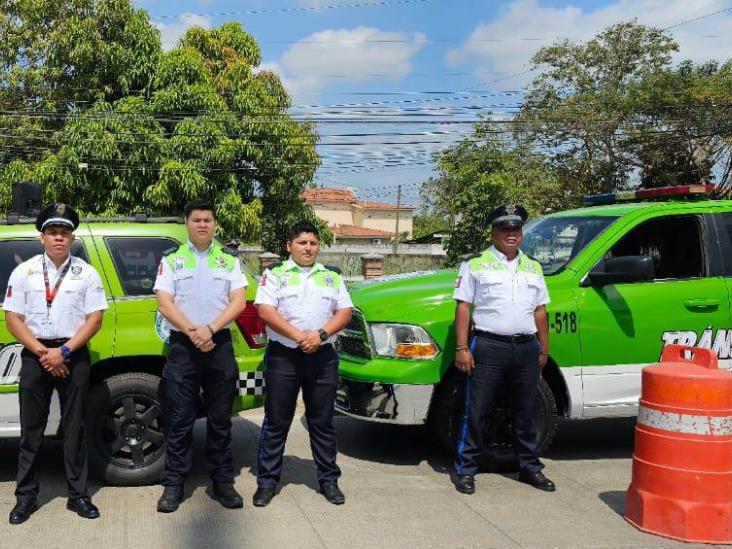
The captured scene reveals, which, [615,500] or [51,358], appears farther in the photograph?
[615,500]

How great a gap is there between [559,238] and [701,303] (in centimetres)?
113

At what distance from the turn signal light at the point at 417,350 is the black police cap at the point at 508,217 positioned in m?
0.94

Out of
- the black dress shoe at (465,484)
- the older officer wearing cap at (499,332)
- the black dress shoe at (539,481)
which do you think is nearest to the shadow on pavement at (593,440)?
the black dress shoe at (539,481)

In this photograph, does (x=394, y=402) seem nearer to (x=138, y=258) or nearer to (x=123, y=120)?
(x=138, y=258)

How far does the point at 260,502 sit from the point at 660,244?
3.51 metres

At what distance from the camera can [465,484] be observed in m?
5.14

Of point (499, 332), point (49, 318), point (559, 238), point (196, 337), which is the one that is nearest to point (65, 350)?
point (49, 318)

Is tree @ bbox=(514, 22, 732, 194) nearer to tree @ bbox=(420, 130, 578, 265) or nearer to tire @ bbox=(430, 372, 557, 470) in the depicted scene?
tree @ bbox=(420, 130, 578, 265)

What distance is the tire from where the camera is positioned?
217 inches

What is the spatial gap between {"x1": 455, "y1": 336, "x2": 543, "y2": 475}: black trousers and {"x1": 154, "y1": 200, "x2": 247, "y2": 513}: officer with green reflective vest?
1.50m

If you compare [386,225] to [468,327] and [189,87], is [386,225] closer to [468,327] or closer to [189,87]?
[189,87]

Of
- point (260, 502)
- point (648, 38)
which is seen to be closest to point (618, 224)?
point (260, 502)

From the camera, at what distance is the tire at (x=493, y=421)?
5520mm

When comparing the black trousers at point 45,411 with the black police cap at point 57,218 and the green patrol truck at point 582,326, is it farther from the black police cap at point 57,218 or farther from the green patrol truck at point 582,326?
the green patrol truck at point 582,326
